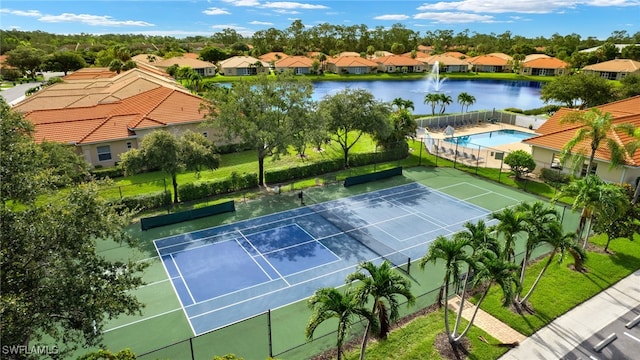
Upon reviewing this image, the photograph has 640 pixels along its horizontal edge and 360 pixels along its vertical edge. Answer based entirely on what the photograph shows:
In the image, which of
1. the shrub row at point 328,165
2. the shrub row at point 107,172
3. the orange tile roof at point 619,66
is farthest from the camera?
the orange tile roof at point 619,66

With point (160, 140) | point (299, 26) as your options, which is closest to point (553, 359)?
point (160, 140)

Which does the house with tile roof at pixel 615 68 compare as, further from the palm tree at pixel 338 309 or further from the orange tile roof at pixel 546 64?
the palm tree at pixel 338 309

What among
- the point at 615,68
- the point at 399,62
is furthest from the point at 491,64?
the point at 615,68

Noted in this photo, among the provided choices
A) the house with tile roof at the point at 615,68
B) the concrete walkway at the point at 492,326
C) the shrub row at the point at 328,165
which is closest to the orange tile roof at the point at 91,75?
the shrub row at the point at 328,165

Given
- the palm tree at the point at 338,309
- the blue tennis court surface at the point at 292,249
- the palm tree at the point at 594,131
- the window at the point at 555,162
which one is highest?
the palm tree at the point at 594,131

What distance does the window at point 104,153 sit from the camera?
32094mm

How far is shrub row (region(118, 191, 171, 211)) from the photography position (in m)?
24.0

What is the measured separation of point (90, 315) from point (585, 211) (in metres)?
19.8

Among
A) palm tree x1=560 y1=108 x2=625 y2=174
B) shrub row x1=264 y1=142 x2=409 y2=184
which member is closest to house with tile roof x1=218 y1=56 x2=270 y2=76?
shrub row x1=264 y1=142 x2=409 y2=184

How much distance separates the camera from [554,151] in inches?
1207

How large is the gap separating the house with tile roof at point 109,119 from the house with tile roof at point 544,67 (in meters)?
90.2

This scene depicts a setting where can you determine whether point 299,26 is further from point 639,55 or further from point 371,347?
point 371,347

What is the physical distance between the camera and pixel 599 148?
93.0ft

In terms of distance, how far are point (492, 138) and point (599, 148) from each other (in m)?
17.5
